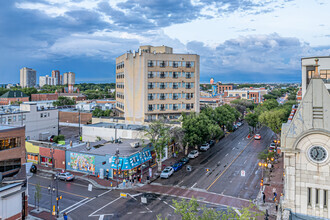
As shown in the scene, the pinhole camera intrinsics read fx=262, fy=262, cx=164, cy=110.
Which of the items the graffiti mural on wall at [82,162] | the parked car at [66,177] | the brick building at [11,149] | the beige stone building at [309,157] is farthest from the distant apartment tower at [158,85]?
the beige stone building at [309,157]

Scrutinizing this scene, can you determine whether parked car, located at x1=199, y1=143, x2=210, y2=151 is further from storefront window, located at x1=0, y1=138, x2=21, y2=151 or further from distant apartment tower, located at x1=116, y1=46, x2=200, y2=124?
storefront window, located at x1=0, y1=138, x2=21, y2=151

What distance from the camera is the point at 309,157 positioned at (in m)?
18.3

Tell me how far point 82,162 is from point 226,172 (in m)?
25.6

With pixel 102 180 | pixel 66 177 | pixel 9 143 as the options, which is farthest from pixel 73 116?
pixel 9 143

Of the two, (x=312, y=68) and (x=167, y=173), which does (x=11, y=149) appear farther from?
(x=312, y=68)

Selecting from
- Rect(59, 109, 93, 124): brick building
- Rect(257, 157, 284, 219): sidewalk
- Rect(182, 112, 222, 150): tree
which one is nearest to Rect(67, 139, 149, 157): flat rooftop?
Rect(182, 112, 222, 150): tree

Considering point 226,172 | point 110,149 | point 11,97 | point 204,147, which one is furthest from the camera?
point 11,97

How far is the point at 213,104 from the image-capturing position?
5256 inches

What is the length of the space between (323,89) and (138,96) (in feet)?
182

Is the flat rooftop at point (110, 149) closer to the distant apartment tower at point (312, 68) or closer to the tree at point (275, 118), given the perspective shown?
the distant apartment tower at point (312, 68)

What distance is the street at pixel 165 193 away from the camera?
104ft

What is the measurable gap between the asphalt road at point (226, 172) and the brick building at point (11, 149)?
21.1m

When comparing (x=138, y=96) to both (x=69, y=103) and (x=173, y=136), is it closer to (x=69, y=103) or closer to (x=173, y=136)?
(x=173, y=136)

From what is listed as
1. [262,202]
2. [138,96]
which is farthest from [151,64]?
[262,202]
